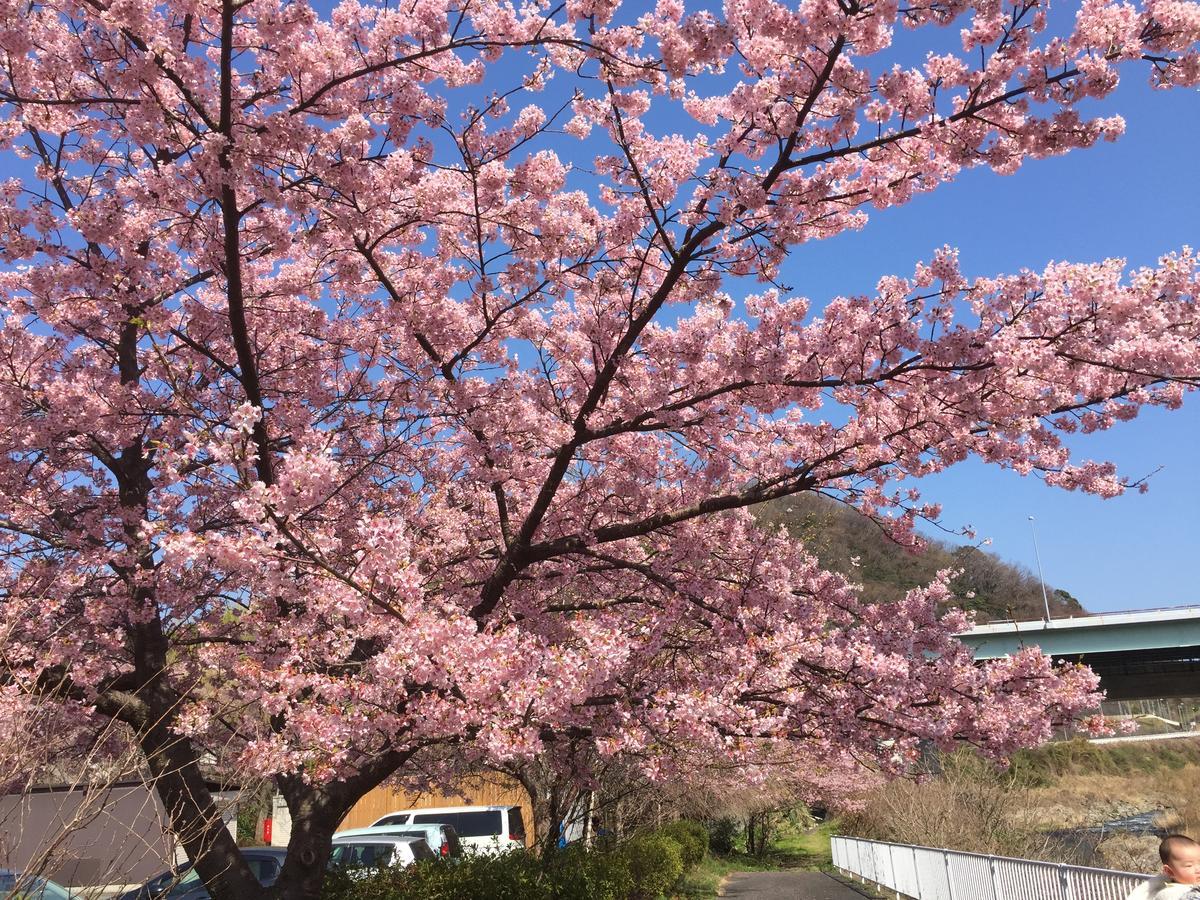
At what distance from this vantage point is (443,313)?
8203 mm

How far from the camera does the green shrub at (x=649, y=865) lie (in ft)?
53.0

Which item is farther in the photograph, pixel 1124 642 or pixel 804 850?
pixel 804 850

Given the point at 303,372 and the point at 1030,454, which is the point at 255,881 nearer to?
the point at 303,372

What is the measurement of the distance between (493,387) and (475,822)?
46.2 feet

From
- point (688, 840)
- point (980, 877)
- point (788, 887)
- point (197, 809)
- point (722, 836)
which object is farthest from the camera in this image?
point (722, 836)

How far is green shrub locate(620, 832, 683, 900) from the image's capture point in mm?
16141

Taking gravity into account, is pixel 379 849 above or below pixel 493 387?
below

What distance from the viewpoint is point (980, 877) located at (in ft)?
38.7

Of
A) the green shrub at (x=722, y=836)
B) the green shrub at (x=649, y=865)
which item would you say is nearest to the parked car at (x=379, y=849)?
the green shrub at (x=649, y=865)

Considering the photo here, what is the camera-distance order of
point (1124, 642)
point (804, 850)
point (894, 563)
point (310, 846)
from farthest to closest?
point (804, 850) < point (1124, 642) < point (894, 563) < point (310, 846)

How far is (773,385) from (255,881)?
6.12 metres

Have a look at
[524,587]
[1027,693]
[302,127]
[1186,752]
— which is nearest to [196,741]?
[524,587]

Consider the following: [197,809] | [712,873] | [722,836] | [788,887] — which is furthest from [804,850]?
[197,809]

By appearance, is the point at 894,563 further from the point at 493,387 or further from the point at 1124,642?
the point at 493,387
